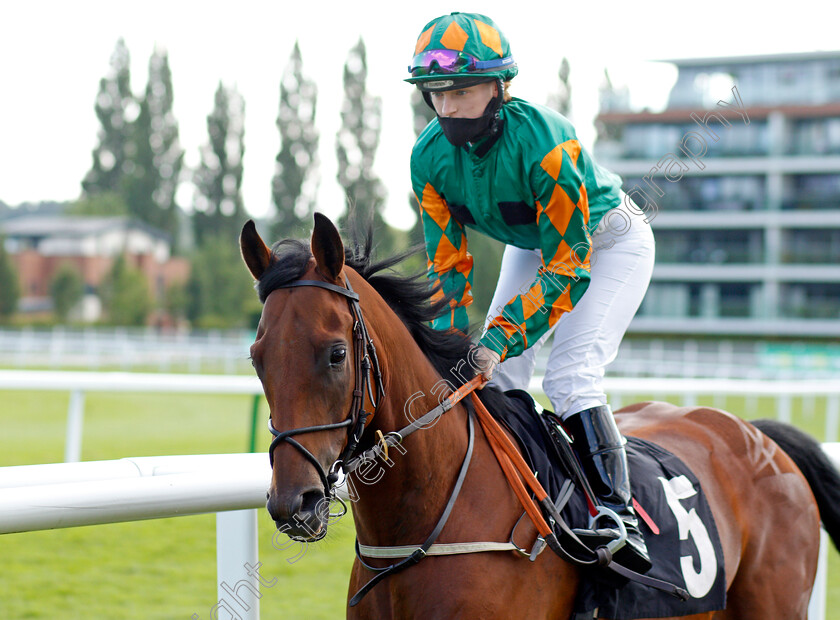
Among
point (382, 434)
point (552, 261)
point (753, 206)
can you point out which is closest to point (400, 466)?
point (382, 434)

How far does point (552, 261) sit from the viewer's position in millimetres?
2199

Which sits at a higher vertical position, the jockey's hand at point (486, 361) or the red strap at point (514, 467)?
the jockey's hand at point (486, 361)

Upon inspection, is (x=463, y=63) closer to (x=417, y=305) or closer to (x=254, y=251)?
(x=417, y=305)

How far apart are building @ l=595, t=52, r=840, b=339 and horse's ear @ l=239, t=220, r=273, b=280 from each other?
1500 inches

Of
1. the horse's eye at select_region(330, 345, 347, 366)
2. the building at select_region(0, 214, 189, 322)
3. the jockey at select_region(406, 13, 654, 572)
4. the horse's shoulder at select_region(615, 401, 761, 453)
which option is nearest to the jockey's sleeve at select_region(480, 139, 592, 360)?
the jockey at select_region(406, 13, 654, 572)

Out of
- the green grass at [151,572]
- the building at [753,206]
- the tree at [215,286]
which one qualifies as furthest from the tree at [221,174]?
the green grass at [151,572]

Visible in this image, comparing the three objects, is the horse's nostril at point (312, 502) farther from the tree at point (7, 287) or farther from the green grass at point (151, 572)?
the tree at point (7, 287)

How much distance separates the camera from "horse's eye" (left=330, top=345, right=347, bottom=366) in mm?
1724

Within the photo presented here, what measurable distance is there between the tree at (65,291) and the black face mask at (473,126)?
1524 inches

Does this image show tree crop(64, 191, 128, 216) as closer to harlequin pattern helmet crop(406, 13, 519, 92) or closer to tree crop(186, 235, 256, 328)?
tree crop(186, 235, 256, 328)

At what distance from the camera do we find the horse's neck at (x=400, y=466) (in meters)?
1.93

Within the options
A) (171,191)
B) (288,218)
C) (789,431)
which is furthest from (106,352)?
(789,431)

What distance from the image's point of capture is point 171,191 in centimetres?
4231

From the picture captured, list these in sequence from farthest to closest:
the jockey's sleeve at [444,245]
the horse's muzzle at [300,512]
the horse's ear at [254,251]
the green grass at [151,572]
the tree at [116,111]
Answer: the tree at [116,111] → the green grass at [151,572] → the jockey's sleeve at [444,245] → the horse's ear at [254,251] → the horse's muzzle at [300,512]
